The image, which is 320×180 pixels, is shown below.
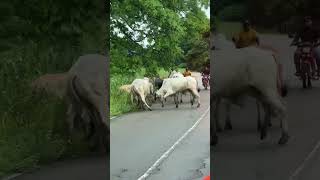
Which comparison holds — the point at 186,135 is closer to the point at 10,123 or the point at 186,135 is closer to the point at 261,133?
the point at 261,133

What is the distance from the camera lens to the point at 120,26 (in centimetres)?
692

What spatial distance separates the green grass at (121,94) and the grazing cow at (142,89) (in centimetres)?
10

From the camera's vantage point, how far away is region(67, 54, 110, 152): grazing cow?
4383mm

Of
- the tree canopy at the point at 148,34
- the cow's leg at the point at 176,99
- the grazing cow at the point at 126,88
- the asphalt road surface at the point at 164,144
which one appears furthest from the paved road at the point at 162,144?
the tree canopy at the point at 148,34


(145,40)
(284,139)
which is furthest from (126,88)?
(284,139)

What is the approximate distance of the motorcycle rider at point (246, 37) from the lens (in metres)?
Result: 4.07

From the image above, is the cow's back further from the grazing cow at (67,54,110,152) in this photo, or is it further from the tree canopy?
the tree canopy

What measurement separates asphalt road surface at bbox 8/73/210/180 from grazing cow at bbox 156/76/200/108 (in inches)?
4.8

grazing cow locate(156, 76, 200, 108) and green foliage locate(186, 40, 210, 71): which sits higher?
green foliage locate(186, 40, 210, 71)

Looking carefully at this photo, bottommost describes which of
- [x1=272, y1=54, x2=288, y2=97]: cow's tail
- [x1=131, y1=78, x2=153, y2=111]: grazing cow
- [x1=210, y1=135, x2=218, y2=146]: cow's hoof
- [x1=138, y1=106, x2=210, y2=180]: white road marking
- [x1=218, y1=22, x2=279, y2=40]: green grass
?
[x1=138, y1=106, x2=210, y2=180]: white road marking

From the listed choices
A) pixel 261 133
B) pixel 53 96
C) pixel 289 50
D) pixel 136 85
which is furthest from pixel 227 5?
pixel 136 85

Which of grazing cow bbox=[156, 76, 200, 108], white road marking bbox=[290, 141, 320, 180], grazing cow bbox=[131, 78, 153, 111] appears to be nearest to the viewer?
white road marking bbox=[290, 141, 320, 180]

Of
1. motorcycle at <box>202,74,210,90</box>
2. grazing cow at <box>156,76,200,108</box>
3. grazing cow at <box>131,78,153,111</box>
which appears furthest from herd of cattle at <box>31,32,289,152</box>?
grazing cow at <box>131,78,153,111</box>

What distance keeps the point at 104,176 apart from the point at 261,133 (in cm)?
147
